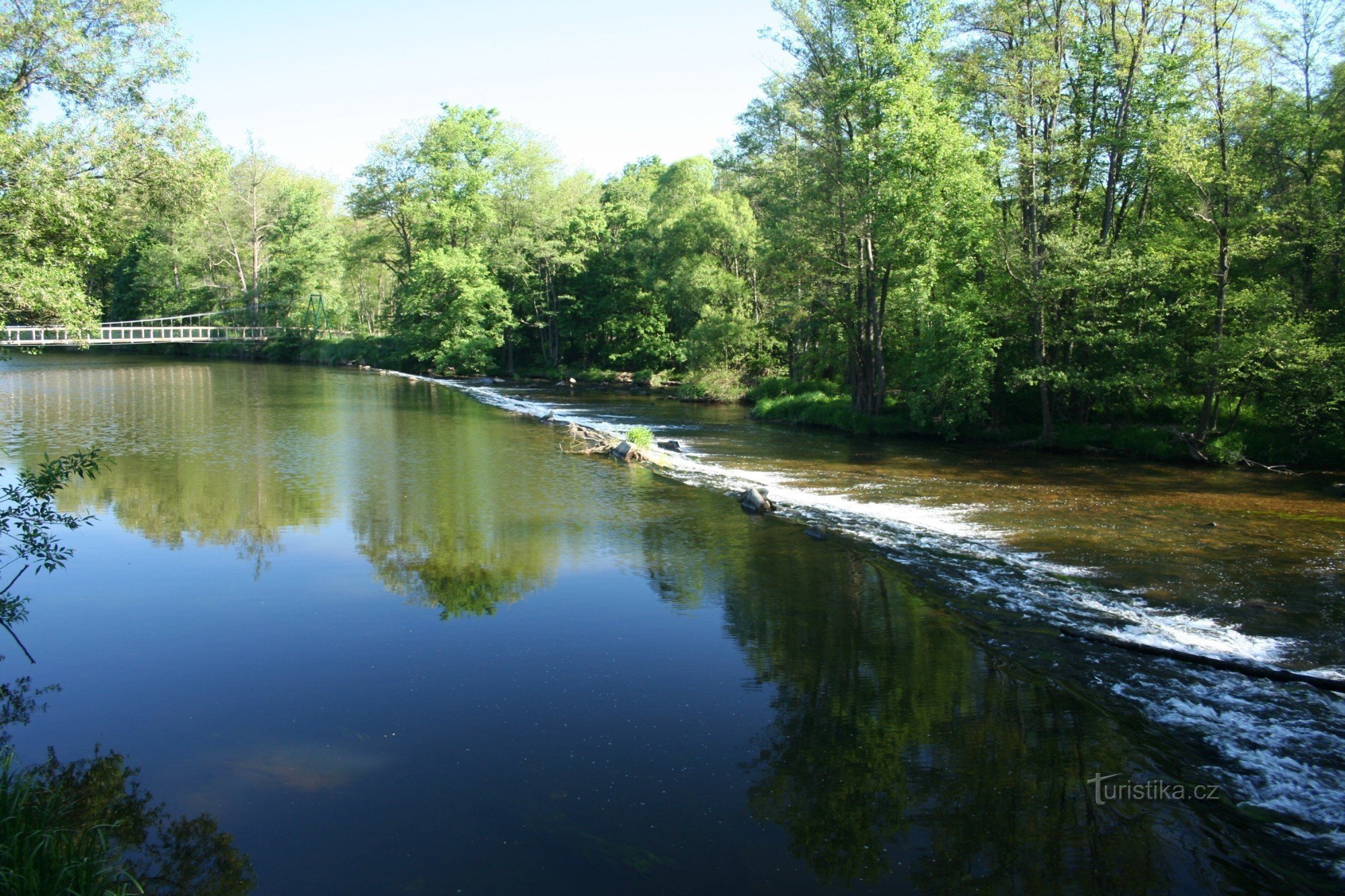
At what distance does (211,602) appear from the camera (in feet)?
36.8

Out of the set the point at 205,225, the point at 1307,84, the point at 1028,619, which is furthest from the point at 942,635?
the point at 205,225

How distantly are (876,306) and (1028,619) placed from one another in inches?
791

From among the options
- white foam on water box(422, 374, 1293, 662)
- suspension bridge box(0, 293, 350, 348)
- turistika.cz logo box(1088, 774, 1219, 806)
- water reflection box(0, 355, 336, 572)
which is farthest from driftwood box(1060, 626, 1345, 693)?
suspension bridge box(0, 293, 350, 348)

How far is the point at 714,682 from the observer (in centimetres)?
888

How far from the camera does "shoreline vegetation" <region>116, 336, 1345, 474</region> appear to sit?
2088 cm

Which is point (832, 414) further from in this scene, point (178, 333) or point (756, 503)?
→ point (178, 333)

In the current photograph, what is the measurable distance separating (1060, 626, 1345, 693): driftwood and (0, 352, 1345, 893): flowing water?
0.44 ft

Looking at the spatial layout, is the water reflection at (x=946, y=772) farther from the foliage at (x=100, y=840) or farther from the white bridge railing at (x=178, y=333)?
the white bridge railing at (x=178, y=333)

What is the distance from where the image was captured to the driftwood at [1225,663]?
25.7 ft

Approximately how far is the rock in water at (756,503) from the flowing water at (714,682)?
527mm

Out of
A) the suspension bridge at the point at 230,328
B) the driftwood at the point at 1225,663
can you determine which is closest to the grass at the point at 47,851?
the driftwood at the point at 1225,663

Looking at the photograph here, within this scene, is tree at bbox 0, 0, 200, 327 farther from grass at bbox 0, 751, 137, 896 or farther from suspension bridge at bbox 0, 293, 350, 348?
suspension bridge at bbox 0, 293, 350, 348

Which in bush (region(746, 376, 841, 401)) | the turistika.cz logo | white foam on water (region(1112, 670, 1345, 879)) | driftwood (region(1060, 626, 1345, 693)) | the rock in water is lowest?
the turistika.cz logo

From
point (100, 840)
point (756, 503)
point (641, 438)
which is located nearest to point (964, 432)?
point (641, 438)
